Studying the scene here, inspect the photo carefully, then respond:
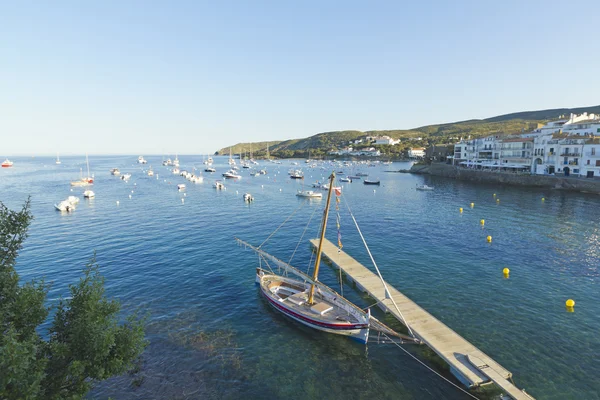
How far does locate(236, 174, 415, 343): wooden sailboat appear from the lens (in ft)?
82.1

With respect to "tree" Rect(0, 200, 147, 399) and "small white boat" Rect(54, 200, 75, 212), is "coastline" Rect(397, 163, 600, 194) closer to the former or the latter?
"tree" Rect(0, 200, 147, 399)

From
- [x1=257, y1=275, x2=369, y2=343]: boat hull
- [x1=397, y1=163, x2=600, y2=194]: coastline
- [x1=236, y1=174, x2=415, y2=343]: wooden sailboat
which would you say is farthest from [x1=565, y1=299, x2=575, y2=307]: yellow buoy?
[x1=397, y1=163, x2=600, y2=194]: coastline

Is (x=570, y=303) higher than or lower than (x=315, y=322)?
lower

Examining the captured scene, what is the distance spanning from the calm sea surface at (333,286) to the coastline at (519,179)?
23.6 meters

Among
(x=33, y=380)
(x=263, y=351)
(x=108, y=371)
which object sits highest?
(x=33, y=380)

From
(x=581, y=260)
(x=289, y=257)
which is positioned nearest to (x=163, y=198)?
(x=289, y=257)

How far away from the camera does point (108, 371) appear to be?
571 inches

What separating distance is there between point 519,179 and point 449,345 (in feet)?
358

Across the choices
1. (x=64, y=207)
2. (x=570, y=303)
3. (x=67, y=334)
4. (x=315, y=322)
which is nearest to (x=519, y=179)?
(x=570, y=303)

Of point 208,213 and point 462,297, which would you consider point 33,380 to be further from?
point 208,213

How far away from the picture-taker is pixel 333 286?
3553 centimetres

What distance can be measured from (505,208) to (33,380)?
84.4m

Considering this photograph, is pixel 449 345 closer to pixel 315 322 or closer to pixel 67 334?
pixel 315 322

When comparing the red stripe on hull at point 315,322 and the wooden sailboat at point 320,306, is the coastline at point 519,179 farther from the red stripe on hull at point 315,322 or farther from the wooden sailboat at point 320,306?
the red stripe on hull at point 315,322
